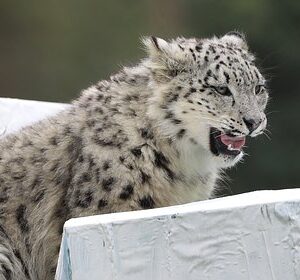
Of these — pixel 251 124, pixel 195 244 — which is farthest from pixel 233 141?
pixel 195 244

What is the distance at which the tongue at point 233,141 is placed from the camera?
6.40 m

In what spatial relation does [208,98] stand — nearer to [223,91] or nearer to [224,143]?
[223,91]

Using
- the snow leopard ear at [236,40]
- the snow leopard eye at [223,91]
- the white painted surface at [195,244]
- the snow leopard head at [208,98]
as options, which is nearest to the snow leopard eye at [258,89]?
the snow leopard head at [208,98]

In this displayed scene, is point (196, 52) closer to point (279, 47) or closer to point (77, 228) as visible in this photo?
point (77, 228)

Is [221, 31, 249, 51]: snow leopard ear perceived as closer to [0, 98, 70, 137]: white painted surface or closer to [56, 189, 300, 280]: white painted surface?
[0, 98, 70, 137]: white painted surface

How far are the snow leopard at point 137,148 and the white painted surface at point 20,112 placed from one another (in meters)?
1.53

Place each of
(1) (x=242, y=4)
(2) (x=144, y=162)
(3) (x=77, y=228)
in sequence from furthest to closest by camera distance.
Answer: (1) (x=242, y=4) → (2) (x=144, y=162) → (3) (x=77, y=228)

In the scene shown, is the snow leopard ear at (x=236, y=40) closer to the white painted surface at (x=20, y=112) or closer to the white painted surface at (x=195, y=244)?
the white painted surface at (x=20, y=112)

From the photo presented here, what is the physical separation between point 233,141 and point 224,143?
54mm

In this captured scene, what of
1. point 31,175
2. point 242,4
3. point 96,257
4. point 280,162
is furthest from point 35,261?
point 242,4

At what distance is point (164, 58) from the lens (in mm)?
6535

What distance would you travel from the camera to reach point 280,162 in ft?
55.9

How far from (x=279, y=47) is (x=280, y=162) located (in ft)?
6.23

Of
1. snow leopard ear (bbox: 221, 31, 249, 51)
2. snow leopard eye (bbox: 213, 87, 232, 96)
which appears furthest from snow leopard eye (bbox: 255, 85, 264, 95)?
snow leopard ear (bbox: 221, 31, 249, 51)
